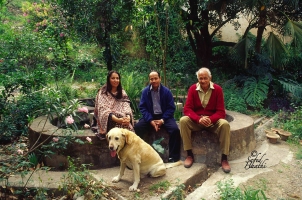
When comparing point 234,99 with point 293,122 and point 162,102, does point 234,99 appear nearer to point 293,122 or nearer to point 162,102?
point 293,122

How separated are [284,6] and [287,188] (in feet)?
20.8

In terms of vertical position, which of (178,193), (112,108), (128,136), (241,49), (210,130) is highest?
(241,49)

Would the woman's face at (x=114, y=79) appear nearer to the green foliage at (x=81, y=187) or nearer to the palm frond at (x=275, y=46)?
the green foliage at (x=81, y=187)

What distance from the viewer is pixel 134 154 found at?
431 cm

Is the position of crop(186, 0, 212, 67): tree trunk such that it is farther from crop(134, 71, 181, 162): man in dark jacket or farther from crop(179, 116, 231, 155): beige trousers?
crop(179, 116, 231, 155): beige trousers

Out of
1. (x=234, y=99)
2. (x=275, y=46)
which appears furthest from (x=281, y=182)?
(x=275, y=46)

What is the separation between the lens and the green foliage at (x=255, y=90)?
823cm

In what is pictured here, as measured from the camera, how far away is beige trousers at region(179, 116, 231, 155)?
4.89m

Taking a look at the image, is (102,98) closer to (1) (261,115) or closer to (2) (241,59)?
(1) (261,115)

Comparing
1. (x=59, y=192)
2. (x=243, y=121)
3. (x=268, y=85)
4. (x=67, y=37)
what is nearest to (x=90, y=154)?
(x=59, y=192)

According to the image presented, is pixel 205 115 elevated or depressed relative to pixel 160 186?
elevated

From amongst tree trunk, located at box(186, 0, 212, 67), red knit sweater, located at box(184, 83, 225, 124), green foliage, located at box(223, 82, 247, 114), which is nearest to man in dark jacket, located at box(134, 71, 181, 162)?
red knit sweater, located at box(184, 83, 225, 124)

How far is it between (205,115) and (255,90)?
379 cm
